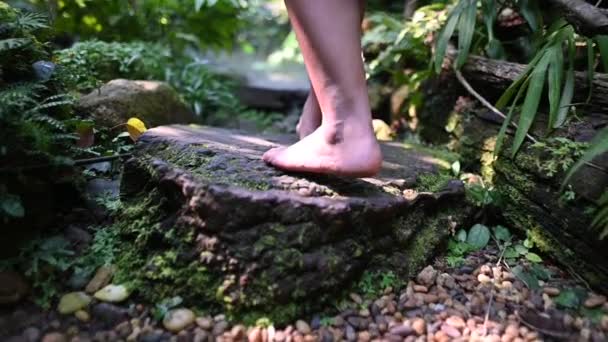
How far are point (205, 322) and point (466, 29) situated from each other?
1842 millimetres

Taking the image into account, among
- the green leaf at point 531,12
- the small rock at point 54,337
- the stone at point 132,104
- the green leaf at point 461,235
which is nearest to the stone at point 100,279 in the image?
the small rock at point 54,337

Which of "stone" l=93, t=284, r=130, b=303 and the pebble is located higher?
"stone" l=93, t=284, r=130, b=303

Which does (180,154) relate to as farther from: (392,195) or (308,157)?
(392,195)

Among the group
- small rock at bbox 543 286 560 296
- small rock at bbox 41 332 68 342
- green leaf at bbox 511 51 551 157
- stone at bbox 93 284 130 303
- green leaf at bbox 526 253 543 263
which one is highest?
green leaf at bbox 511 51 551 157

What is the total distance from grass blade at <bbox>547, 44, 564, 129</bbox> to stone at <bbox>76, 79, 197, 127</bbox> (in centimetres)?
189

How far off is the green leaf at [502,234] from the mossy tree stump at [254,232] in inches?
10.3

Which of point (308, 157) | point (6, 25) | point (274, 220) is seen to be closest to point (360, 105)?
point (308, 157)

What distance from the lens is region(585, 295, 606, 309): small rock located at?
141 cm

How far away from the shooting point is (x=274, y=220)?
136 cm

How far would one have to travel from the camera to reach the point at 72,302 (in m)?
1.35

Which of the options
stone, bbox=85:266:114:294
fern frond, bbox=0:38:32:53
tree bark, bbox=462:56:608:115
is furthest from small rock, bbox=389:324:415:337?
fern frond, bbox=0:38:32:53

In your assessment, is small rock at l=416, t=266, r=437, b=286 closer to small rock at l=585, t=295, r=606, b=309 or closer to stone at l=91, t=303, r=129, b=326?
small rock at l=585, t=295, r=606, b=309

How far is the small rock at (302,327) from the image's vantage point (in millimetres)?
1308

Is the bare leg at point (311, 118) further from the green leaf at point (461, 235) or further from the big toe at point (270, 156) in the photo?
the green leaf at point (461, 235)
